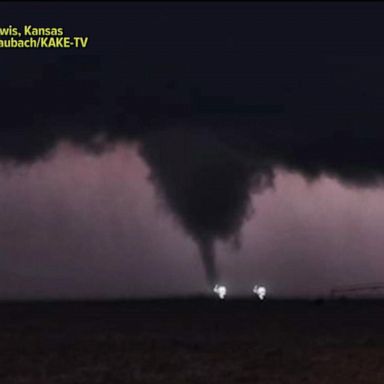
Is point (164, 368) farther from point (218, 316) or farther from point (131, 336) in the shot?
point (218, 316)

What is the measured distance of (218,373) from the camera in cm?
2930

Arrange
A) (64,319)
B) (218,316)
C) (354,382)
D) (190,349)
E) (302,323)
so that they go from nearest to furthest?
(354,382) < (190,349) < (302,323) < (64,319) < (218,316)

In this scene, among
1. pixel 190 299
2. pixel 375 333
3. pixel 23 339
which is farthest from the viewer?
pixel 190 299

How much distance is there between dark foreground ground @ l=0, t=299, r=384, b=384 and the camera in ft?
94.3

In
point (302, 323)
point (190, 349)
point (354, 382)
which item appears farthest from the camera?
point (302, 323)

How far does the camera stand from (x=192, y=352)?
34094mm

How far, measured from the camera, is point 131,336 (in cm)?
4053

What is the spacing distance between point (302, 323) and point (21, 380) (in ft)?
79.7

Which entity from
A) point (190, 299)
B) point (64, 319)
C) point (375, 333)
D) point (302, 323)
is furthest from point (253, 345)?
point (190, 299)

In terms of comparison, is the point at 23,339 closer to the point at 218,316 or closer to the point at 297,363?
the point at 297,363

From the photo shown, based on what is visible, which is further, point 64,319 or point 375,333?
point 64,319

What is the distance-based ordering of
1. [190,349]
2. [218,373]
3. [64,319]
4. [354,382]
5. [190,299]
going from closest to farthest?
[354,382]
[218,373]
[190,349]
[64,319]
[190,299]

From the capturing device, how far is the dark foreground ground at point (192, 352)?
94.3 ft

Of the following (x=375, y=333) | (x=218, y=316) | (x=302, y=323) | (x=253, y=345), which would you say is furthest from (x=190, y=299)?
(x=253, y=345)
